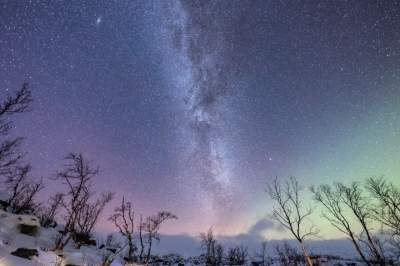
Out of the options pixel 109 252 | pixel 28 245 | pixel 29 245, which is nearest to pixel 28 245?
pixel 28 245

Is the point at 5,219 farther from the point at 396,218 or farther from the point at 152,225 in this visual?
the point at 396,218

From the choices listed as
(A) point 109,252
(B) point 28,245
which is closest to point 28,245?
(B) point 28,245

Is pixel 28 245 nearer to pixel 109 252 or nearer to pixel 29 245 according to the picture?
pixel 29 245

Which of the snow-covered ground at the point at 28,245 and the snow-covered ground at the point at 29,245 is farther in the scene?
the snow-covered ground at the point at 29,245

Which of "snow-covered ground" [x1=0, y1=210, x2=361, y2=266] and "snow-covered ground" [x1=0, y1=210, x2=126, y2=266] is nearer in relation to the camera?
"snow-covered ground" [x1=0, y1=210, x2=126, y2=266]

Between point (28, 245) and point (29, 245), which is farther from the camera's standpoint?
point (29, 245)

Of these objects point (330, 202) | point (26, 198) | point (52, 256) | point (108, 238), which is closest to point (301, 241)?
point (330, 202)

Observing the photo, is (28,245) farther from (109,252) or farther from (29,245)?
(109,252)

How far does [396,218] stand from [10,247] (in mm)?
32391

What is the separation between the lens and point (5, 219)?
18.9 m

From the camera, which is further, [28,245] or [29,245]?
[29,245]

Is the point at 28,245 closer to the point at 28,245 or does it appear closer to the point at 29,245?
the point at 28,245

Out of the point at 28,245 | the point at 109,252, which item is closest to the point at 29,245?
the point at 28,245

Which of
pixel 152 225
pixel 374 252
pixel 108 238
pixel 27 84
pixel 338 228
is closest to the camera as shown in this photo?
pixel 27 84
